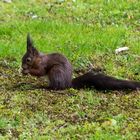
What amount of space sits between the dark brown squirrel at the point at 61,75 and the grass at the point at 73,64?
0.48 feet

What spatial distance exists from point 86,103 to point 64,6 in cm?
703

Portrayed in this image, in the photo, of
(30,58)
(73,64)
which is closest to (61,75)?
(30,58)

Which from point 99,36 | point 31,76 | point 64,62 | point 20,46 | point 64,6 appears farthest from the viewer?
point 64,6

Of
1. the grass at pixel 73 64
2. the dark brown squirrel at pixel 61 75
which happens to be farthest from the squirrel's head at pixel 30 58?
the grass at pixel 73 64

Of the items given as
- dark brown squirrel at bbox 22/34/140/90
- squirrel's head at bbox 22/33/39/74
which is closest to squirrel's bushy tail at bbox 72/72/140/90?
dark brown squirrel at bbox 22/34/140/90

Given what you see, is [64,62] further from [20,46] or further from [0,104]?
[20,46]

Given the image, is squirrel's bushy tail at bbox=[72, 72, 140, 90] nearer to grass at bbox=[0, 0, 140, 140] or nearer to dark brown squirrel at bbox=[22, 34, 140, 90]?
dark brown squirrel at bbox=[22, 34, 140, 90]

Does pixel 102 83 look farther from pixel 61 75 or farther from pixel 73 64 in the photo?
pixel 73 64

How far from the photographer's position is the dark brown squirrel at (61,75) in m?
8.39

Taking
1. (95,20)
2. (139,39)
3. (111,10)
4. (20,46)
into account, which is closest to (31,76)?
(20,46)

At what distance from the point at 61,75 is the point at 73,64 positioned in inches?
61.2

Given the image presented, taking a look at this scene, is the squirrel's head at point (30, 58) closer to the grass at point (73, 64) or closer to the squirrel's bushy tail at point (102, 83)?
the grass at point (73, 64)

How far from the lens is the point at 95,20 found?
13.4 metres

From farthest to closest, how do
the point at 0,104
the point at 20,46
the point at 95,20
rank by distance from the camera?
1. the point at 95,20
2. the point at 20,46
3. the point at 0,104
